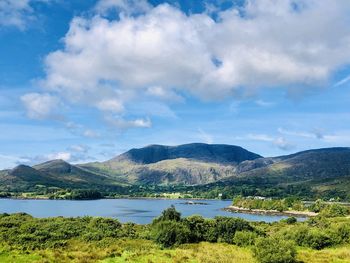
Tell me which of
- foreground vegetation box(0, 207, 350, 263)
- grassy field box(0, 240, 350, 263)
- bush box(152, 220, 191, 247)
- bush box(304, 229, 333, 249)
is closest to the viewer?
grassy field box(0, 240, 350, 263)

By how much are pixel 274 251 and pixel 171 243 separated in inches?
904

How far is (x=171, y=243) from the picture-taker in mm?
74188

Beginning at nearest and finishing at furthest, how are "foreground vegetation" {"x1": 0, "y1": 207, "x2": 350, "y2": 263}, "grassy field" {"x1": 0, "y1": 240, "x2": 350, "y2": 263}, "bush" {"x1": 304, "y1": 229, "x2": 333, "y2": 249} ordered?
"grassy field" {"x1": 0, "y1": 240, "x2": 350, "y2": 263} → "foreground vegetation" {"x1": 0, "y1": 207, "x2": 350, "y2": 263} → "bush" {"x1": 304, "y1": 229, "x2": 333, "y2": 249}

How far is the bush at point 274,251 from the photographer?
183 ft

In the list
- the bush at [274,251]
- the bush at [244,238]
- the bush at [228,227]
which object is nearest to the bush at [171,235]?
the bush at [228,227]

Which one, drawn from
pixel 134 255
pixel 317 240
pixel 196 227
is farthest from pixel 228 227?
pixel 134 255

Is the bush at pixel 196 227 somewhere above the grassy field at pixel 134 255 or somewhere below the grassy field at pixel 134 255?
above

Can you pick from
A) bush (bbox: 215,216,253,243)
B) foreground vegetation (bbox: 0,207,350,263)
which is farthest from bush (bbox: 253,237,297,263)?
bush (bbox: 215,216,253,243)

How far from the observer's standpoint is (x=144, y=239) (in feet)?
264

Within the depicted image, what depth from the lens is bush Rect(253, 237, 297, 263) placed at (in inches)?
2195

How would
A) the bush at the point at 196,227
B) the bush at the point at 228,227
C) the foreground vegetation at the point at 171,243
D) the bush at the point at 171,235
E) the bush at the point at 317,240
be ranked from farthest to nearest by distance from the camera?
the bush at the point at 228,227
the bush at the point at 196,227
the bush at the point at 317,240
the bush at the point at 171,235
the foreground vegetation at the point at 171,243

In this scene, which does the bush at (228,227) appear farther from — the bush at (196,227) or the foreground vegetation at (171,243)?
the bush at (196,227)

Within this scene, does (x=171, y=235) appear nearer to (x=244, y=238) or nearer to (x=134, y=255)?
(x=244, y=238)

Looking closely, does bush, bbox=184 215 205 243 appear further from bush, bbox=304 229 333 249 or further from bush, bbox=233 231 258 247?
bush, bbox=304 229 333 249
